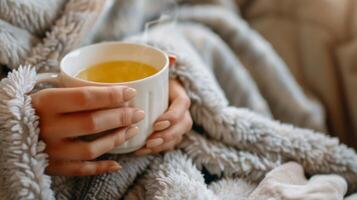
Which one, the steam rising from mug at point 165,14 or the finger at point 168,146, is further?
the steam rising from mug at point 165,14

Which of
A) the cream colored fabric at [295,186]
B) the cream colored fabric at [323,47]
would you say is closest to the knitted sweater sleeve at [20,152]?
the cream colored fabric at [295,186]

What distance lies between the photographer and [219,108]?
0.53 metres

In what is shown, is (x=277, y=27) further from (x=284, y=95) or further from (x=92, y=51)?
(x=92, y=51)

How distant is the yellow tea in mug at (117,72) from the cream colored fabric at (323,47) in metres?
0.44

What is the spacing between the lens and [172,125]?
1.57ft

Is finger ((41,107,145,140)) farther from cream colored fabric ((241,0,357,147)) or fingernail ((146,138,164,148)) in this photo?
cream colored fabric ((241,0,357,147))

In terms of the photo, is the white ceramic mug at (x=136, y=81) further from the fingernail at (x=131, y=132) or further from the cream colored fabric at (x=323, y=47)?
the cream colored fabric at (x=323, y=47)

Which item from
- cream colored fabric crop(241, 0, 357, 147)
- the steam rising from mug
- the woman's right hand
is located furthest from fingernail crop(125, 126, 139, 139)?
cream colored fabric crop(241, 0, 357, 147)

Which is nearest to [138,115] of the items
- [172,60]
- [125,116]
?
[125,116]

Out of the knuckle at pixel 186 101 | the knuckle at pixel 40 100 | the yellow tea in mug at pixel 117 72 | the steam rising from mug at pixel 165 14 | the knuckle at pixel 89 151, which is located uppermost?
the yellow tea in mug at pixel 117 72

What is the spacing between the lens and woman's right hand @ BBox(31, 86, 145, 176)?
396 mm

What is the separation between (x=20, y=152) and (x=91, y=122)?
Result: 69 mm

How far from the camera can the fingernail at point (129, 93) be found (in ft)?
1.30

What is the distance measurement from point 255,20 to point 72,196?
→ 0.55m
